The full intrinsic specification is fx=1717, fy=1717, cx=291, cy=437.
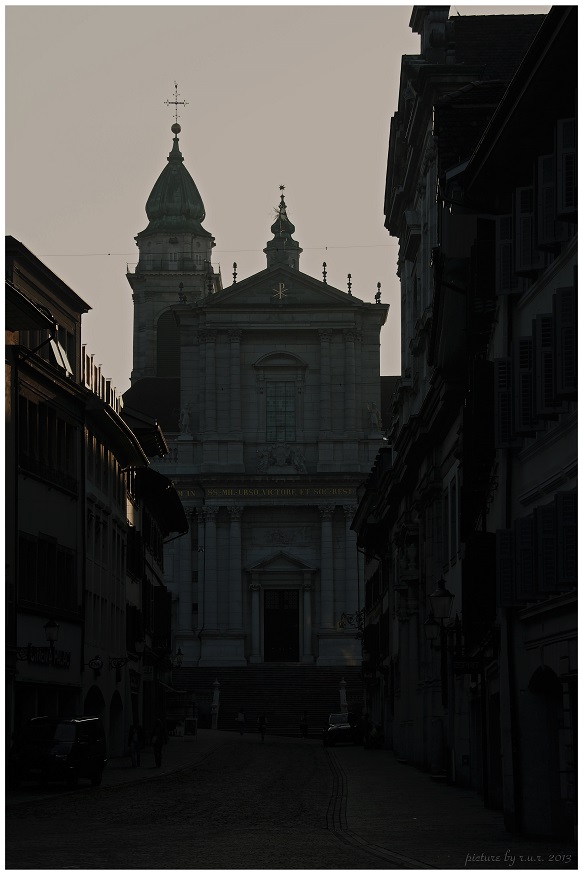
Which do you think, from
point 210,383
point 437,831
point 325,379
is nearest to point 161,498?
point 210,383

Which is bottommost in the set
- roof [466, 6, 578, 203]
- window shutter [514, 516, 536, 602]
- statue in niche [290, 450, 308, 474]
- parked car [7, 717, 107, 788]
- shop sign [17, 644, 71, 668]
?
parked car [7, 717, 107, 788]

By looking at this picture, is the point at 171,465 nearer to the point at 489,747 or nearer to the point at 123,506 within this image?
the point at 123,506

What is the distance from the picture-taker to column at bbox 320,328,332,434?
112 meters

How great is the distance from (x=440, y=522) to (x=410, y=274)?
15.3m

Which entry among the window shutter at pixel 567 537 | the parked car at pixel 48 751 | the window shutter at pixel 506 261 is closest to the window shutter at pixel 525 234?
the window shutter at pixel 506 261

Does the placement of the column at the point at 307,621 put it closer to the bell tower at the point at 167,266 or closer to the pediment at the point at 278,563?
the pediment at the point at 278,563

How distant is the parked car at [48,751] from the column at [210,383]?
73655 millimetres

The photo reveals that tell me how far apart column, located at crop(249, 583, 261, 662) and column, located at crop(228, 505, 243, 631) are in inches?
33.4

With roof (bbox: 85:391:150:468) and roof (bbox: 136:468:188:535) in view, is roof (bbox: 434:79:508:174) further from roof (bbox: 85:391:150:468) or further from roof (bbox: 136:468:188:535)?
roof (bbox: 136:468:188:535)

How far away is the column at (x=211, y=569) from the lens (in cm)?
11012

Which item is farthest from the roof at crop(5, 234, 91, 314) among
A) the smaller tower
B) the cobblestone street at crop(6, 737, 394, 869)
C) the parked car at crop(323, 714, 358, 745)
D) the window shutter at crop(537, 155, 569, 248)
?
the smaller tower

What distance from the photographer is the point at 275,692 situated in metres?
93.9

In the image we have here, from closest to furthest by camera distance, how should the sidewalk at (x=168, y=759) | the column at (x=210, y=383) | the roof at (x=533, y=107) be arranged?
the roof at (x=533, y=107) < the sidewalk at (x=168, y=759) < the column at (x=210, y=383)

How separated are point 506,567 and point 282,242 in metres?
105
